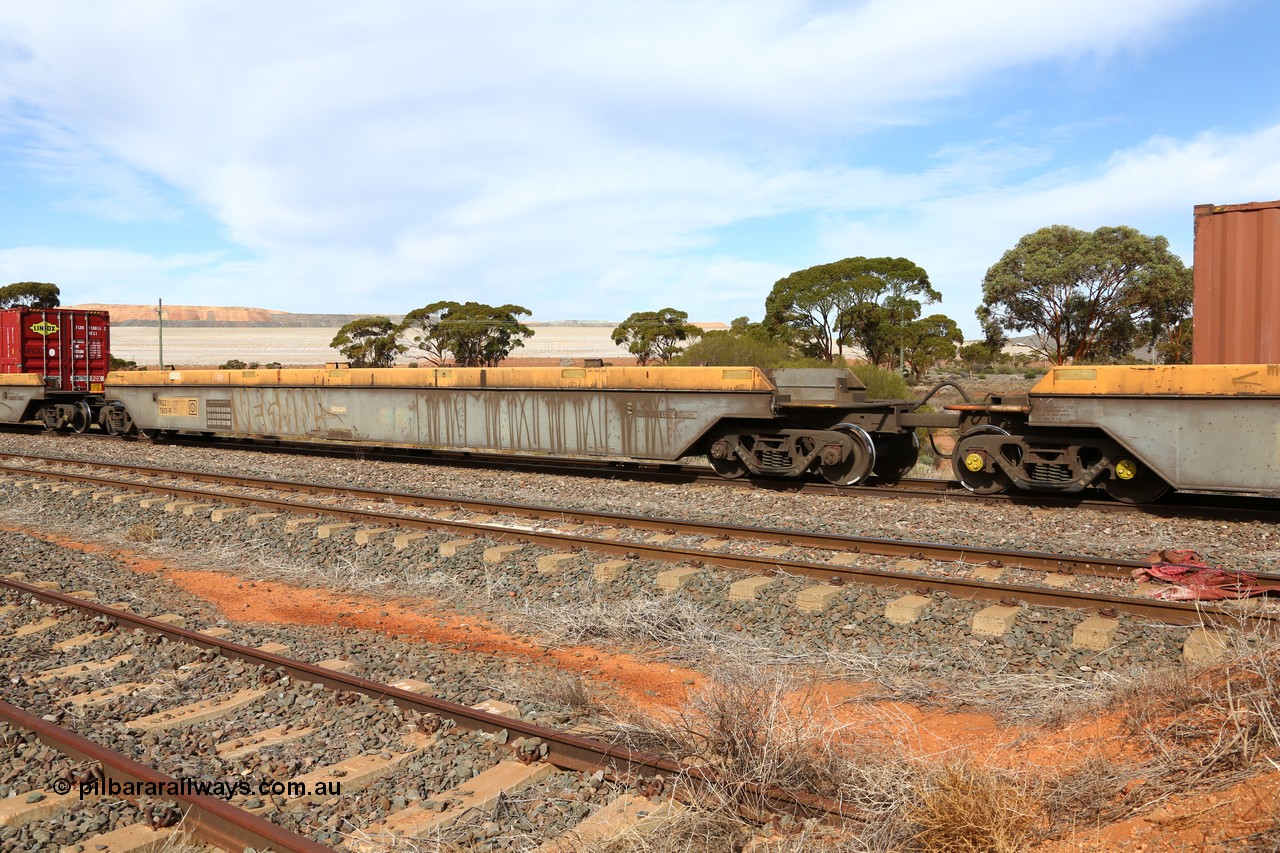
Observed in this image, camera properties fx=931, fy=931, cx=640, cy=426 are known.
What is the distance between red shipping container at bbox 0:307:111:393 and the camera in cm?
2434

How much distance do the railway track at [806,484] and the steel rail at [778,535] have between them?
2.88 meters

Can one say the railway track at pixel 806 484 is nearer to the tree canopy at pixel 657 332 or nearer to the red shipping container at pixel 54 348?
the red shipping container at pixel 54 348

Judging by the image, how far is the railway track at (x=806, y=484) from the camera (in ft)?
34.2

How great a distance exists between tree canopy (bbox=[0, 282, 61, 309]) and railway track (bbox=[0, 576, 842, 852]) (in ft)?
235

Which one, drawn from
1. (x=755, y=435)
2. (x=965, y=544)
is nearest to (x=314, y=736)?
(x=965, y=544)

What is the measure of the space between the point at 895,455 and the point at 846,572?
627cm

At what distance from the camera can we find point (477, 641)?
670 cm

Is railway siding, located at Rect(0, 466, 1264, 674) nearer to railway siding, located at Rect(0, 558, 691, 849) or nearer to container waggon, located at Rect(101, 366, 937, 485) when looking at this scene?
railway siding, located at Rect(0, 558, 691, 849)

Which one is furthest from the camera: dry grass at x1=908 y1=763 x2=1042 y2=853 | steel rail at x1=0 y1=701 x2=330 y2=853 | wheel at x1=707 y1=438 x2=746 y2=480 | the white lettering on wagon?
the white lettering on wagon

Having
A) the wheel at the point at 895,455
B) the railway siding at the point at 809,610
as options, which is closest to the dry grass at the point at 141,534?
the railway siding at the point at 809,610

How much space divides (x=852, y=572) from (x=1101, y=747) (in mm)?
3183

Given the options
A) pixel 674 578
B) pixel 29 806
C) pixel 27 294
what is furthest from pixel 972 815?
pixel 27 294

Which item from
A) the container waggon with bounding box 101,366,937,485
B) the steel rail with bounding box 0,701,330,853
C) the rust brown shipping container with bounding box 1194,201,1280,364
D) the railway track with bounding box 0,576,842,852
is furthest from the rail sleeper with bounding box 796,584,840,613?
the rust brown shipping container with bounding box 1194,201,1280,364

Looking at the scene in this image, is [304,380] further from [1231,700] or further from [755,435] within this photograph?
[1231,700]
